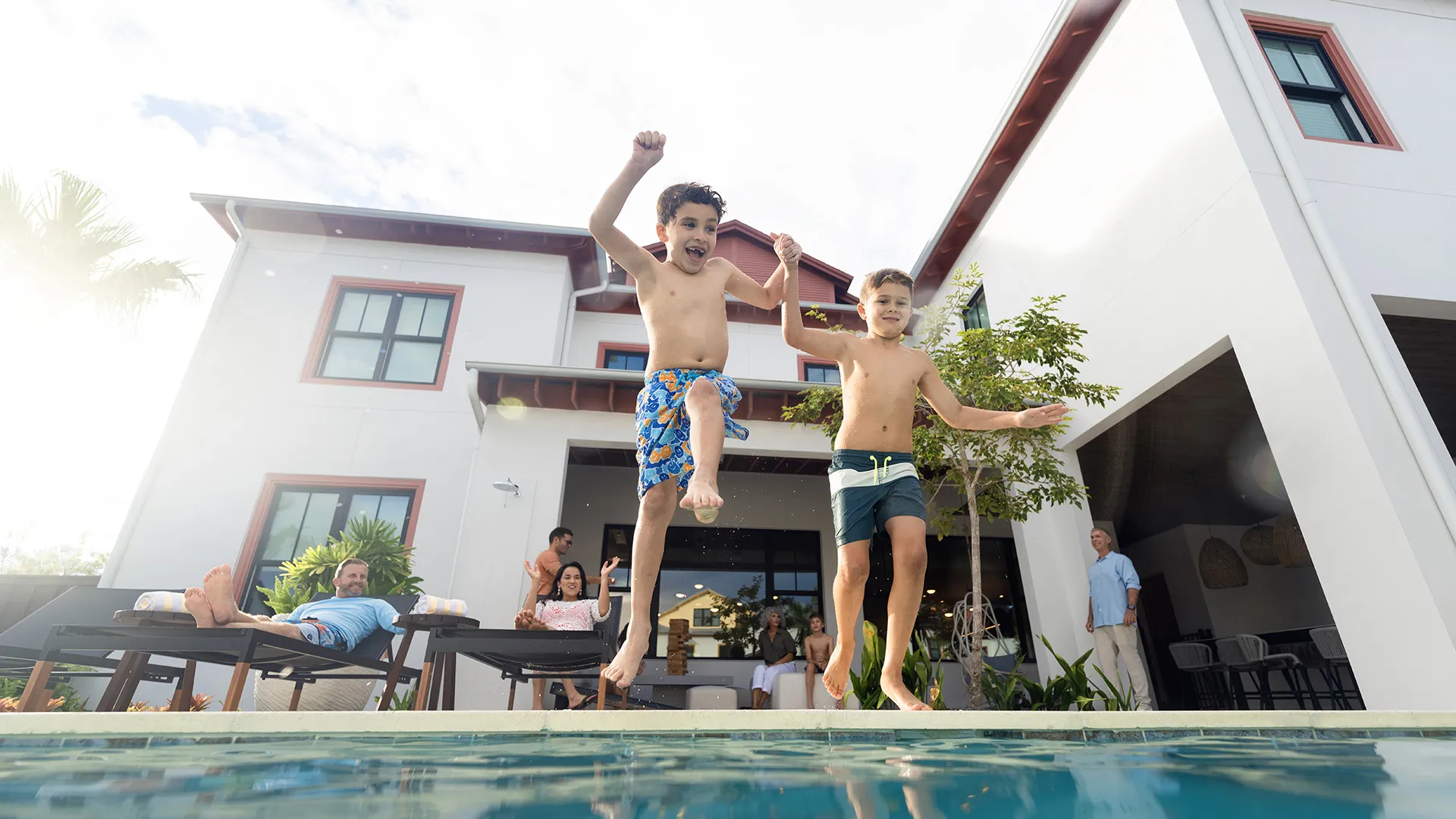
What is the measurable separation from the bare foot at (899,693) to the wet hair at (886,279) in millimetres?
1769

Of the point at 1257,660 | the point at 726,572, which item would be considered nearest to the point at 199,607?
the point at 726,572

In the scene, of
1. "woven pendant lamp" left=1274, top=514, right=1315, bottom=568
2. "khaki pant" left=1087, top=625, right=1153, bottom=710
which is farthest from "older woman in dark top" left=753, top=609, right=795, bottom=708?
"woven pendant lamp" left=1274, top=514, right=1315, bottom=568

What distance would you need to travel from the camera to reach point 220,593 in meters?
3.32

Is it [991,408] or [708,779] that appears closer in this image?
[708,779]

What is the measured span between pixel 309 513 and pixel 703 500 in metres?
7.78

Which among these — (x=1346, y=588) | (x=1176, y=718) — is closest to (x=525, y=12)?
(x=1176, y=718)

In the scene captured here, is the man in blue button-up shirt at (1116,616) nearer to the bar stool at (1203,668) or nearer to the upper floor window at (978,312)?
the bar stool at (1203,668)

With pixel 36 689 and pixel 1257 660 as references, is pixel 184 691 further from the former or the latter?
pixel 1257 660

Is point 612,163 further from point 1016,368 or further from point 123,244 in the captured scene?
point 123,244

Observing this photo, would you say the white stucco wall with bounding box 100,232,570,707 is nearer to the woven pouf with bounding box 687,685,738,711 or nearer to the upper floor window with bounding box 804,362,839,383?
the woven pouf with bounding box 687,685,738,711

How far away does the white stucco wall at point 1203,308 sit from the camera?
383 centimetres

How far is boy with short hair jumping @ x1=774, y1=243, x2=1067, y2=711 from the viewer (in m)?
2.99

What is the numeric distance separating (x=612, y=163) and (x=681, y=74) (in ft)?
12.4

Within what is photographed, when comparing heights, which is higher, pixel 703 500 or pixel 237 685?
pixel 703 500
